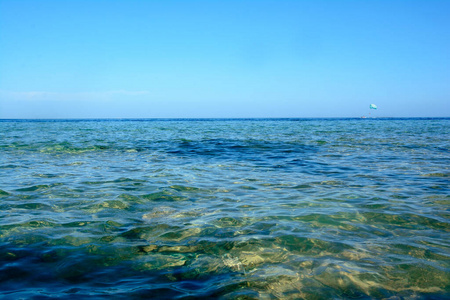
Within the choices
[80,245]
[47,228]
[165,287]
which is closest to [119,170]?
[47,228]

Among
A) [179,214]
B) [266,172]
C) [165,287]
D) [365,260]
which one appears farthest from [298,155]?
[165,287]

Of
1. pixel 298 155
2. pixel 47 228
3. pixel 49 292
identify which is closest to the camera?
pixel 49 292

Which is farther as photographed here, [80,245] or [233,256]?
[80,245]

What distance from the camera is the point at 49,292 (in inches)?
116

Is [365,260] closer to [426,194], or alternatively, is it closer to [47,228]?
[426,194]

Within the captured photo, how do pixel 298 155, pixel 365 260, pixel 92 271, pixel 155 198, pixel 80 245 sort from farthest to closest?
pixel 298 155 → pixel 155 198 → pixel 80 245 → pixel 365 260 → pixel 92 271

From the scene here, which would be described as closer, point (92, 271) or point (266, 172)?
point (92, 271)

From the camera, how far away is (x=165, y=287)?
309 cm

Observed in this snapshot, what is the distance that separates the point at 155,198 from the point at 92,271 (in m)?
3.09

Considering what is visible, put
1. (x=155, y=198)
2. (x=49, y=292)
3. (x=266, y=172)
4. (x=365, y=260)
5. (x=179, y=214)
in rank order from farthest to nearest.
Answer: (x=266, y=172) → (x=155, y=198) → (x=179, y=214) → (x=365, y=260) → (x=49, y=292)

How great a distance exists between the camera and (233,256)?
380cm

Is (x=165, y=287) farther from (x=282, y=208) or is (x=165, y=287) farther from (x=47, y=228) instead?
(x=282, y=208)

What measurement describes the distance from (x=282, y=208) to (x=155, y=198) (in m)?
2.63

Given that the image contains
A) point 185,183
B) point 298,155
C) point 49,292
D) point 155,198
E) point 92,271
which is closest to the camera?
point 49,292
